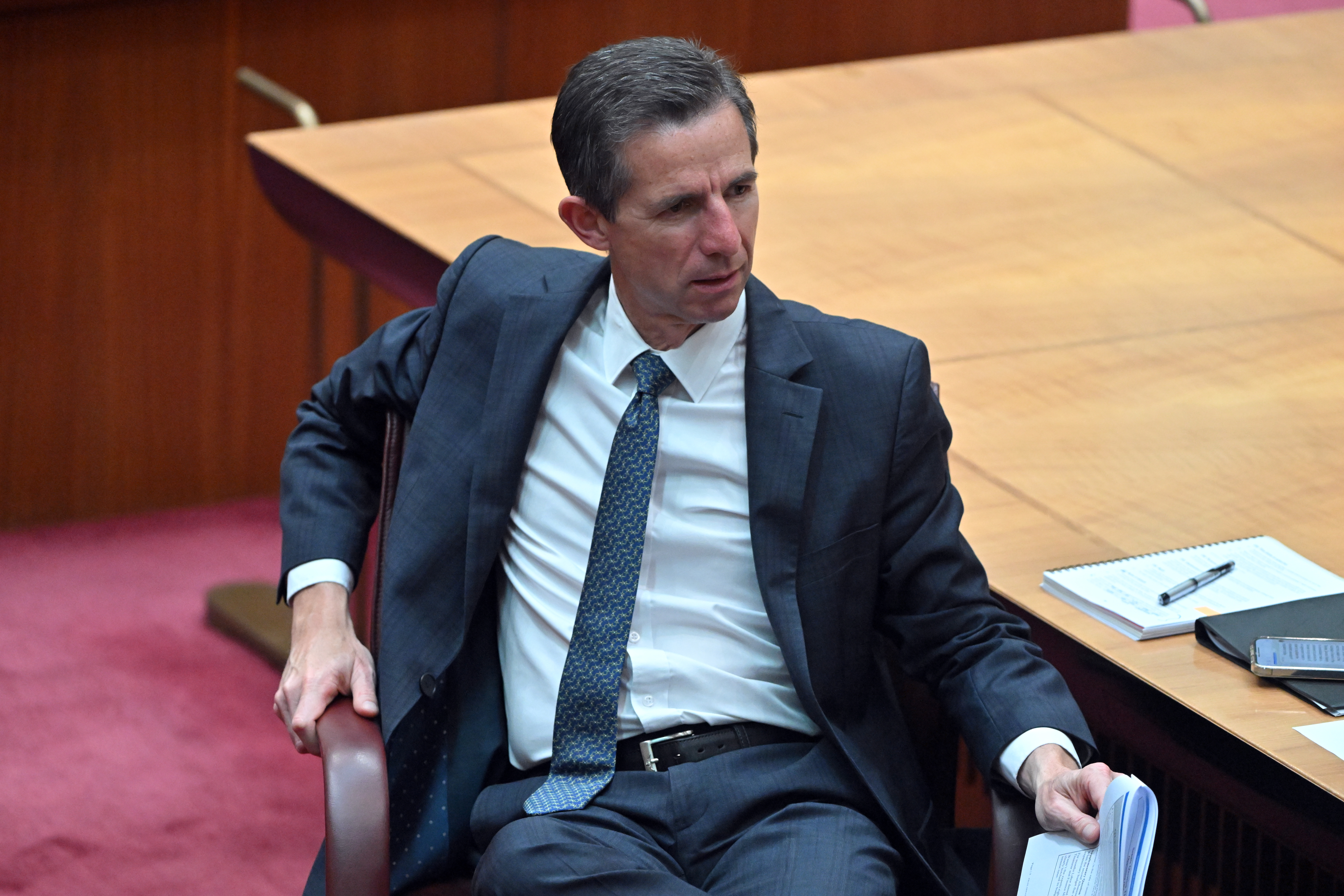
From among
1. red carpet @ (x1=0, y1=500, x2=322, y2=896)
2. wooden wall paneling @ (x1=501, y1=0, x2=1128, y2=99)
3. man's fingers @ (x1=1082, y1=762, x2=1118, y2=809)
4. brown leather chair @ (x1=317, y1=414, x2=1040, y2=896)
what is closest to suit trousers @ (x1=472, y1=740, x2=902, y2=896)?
brown leather chair @ (x1=317, y1=414, x2=1040, y2=896)

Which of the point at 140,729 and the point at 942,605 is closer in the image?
the point at 942,605

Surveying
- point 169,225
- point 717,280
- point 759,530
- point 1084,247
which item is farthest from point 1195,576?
point 169,225

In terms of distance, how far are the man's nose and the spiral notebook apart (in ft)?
2.04

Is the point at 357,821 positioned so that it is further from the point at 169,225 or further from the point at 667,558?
the point at 169,225

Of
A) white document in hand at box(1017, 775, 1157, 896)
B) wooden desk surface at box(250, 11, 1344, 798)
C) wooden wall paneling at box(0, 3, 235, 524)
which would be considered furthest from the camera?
wooden wall paneling at box(0, 3, 235, 524)

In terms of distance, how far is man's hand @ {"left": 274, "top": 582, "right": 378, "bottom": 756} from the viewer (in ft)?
5.84

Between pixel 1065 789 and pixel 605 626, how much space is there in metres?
0.48

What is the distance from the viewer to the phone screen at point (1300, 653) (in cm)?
187

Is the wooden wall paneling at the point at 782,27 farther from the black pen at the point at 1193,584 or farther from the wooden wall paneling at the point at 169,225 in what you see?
the black pen at the point at 1193,584

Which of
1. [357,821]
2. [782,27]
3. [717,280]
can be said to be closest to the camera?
[357,821]

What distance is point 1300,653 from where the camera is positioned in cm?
189

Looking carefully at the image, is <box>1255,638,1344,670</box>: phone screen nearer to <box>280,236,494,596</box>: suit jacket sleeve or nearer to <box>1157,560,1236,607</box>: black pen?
<box>1157,560,1236,607</box>: black pen

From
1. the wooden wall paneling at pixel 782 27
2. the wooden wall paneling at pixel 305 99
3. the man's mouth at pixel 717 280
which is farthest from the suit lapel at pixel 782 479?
the wooden wall paneling at pixel 782 27

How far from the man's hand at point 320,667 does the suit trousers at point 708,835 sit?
186mm
